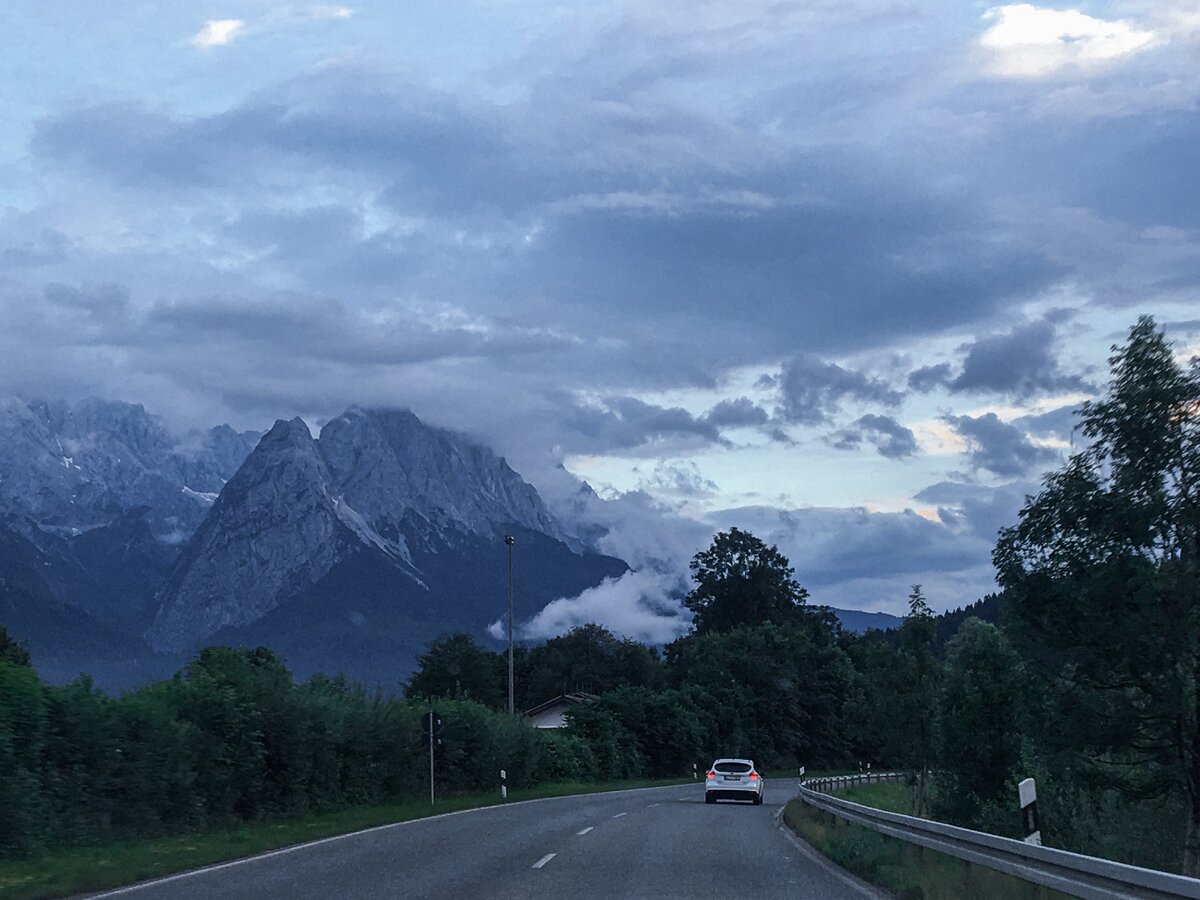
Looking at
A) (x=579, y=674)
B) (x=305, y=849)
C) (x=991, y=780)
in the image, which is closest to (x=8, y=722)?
(x=305, y=849)

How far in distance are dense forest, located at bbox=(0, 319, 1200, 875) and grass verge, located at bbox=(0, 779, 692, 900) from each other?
0.87 metres

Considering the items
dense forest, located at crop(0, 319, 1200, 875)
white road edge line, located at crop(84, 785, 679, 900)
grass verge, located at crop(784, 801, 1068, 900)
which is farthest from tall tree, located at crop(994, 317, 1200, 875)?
white road edge line, located at crop(84, 785, 679, 900)

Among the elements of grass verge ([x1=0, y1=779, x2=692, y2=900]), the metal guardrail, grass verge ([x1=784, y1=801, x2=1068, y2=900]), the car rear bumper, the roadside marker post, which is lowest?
the car rear bumper

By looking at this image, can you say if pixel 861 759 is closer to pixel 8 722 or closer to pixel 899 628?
pixel 899 628

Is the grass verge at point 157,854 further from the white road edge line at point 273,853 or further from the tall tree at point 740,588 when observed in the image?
the tall tree at point 740,588

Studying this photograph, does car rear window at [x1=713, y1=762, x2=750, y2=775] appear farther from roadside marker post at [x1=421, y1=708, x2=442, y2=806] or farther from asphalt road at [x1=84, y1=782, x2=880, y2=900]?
asphalt road at [x1=84, y1=782, x2=880, y2=900]

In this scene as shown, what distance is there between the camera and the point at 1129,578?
20.3 m

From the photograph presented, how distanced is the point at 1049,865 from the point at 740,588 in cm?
12444

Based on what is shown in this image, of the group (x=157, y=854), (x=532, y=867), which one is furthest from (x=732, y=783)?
(x=532, y=867)

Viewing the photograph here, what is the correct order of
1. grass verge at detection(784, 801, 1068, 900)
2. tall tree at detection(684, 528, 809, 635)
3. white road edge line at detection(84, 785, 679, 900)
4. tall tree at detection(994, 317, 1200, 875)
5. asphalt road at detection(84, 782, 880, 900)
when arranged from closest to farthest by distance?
grass verge at detection(784, 801, 1068, 900)
asphalt road at detection(84, 782, 880, 900)
white road edge line at detection(84, 785, 679, 900)
tall tree at detection(994, 317, 1200, 875)
tall tree at detection(684, 528, 809, 635)

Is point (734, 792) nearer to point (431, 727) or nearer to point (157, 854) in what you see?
point (431, 727)

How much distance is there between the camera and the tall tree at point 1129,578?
66.6ft

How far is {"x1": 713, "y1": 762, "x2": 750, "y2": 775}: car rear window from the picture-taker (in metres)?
44.9

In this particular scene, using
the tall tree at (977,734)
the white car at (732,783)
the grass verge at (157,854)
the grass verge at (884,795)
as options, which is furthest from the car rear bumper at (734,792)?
the grass verge at (157,854)
